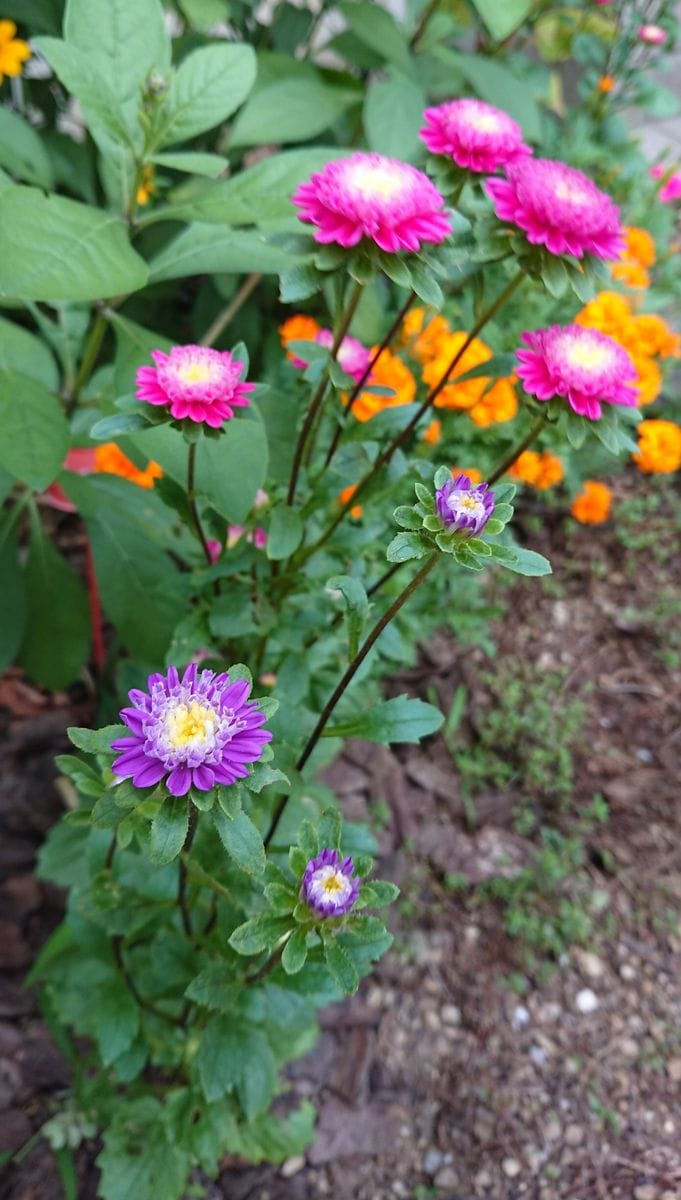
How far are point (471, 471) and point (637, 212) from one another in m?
1.09

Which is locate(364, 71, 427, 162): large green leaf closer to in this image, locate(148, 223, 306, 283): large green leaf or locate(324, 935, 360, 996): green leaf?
locate(148, 223, 306, 283): large green leaf

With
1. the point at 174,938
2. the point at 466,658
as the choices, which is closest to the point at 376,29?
the point at 466,658

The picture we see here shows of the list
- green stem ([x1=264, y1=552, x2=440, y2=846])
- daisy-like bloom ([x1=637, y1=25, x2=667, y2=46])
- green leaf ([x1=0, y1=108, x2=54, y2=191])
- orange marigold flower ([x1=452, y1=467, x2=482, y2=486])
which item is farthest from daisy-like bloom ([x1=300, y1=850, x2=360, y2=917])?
daisy-like bloom ([x1=637, y1=25, x2=667, y2=46])

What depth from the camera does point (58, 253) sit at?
2.52 feet

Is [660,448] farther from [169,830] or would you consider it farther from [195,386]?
[169,830]

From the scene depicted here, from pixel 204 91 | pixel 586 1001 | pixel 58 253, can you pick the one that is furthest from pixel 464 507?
pixel 586 1001

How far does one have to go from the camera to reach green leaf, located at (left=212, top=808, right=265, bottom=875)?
1.97 feet

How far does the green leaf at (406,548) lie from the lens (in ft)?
2.06

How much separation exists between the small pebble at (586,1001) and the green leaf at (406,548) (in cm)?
108

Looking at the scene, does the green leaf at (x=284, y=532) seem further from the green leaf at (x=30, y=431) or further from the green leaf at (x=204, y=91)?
the green leaf at (x=204, y=91)

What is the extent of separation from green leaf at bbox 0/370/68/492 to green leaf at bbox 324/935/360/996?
461 mm

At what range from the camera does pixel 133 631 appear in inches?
47.4

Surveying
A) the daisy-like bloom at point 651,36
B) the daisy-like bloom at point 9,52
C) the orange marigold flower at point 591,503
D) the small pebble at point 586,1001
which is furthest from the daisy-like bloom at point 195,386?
the daisy-like bloom at point 651,36

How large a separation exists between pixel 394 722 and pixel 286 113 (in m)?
0.89
